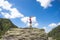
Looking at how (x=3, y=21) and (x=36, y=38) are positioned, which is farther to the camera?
(x=3, y=21)

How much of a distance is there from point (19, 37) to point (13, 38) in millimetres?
888

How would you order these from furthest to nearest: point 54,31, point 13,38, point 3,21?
point 54,31 → point 3,21 → point 13,38

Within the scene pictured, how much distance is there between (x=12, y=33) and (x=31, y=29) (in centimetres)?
297

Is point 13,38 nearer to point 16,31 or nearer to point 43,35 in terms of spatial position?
point 16,31

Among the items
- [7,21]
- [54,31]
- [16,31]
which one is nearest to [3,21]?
[7,21]

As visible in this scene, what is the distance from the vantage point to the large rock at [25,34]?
26.9 meters

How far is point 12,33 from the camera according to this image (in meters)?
27.1

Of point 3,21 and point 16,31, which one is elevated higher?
point 3,21

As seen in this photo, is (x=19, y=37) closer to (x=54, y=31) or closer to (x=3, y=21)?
(x=3, y=21)

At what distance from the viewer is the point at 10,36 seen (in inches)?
1061

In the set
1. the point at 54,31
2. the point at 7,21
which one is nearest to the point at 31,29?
the point at 7,21

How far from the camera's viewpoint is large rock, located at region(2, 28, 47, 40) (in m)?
26.9

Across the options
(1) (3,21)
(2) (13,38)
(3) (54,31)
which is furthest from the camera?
(3) (54,31)

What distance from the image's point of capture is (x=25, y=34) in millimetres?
27125
